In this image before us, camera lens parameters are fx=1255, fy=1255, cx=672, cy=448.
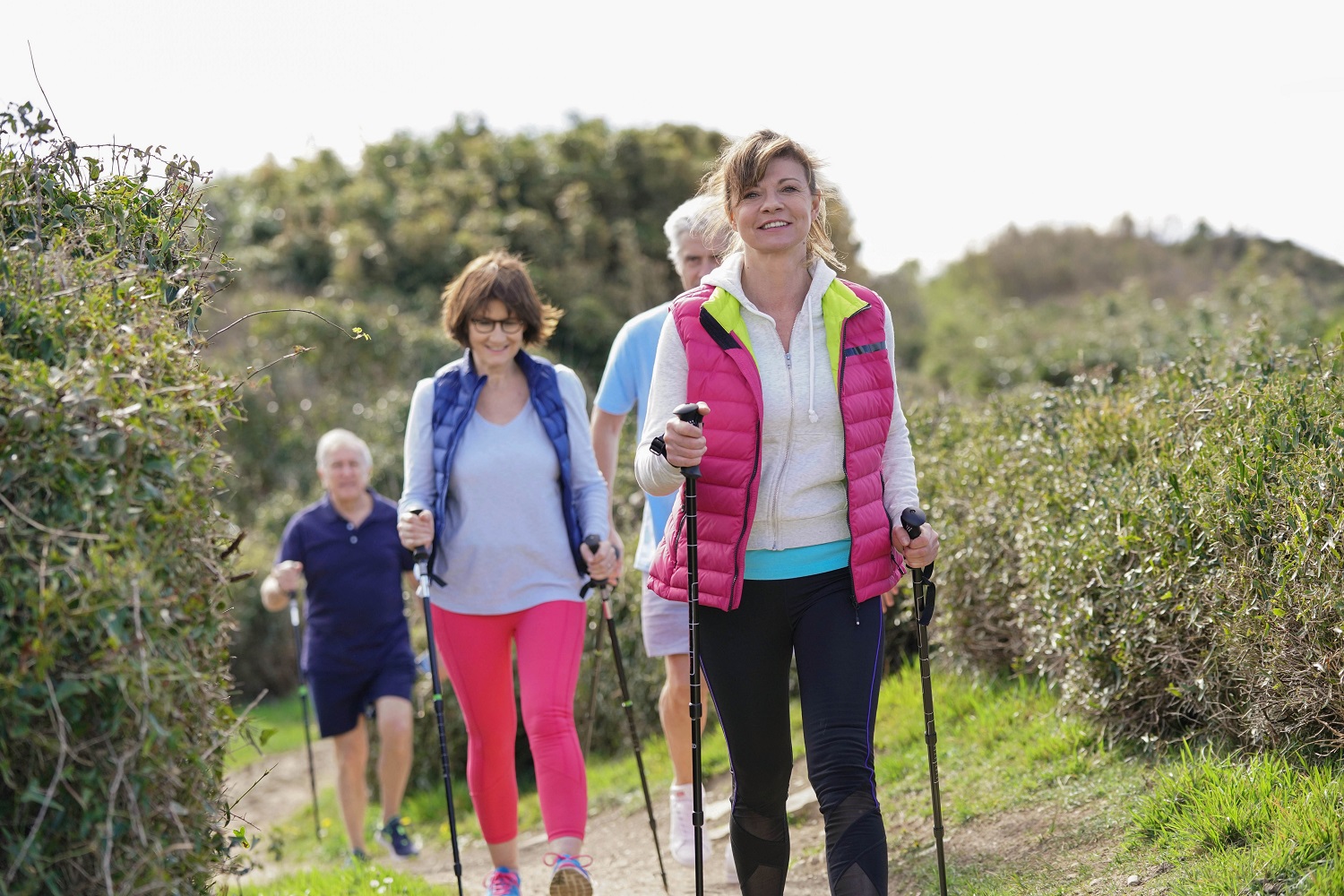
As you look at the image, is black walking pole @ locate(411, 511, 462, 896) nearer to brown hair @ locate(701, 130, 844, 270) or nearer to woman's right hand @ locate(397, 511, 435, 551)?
woman's right hand @ locate(397, 511, 435, 551)

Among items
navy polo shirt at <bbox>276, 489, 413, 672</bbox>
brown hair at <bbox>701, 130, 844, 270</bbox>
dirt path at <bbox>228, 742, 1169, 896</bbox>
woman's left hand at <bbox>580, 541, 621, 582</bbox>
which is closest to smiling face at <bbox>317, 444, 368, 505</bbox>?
navy polo shirt at <bbox>276, 489, 413, 672</bbox>

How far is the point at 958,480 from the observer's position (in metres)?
6.46

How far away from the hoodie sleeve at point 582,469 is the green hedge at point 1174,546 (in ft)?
6.09

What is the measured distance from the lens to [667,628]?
5.14m

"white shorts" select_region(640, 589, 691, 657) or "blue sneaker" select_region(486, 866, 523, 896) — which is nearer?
"blue sneaker" select_region(486, 866, 523, 896)

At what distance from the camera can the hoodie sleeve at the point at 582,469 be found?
4.74 metres

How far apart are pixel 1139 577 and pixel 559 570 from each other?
212 centimetres

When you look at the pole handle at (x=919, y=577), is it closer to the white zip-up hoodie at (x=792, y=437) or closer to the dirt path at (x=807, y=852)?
the white zip-up hoodie at (x=792, y=437)

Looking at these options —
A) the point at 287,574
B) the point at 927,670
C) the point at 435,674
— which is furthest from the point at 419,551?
the point at 287,574

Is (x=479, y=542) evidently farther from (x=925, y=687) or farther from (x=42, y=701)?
(x=42, y=701)

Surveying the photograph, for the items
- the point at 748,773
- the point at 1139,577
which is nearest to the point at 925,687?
the point at 748,773

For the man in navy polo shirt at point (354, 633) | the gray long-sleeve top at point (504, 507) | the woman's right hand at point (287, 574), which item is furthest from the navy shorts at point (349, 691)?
the gray long-sleeve top at point (504, 507)

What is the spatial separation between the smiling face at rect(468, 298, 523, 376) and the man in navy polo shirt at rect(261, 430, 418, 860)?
2.45 metres

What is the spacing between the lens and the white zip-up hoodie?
3537 mm
